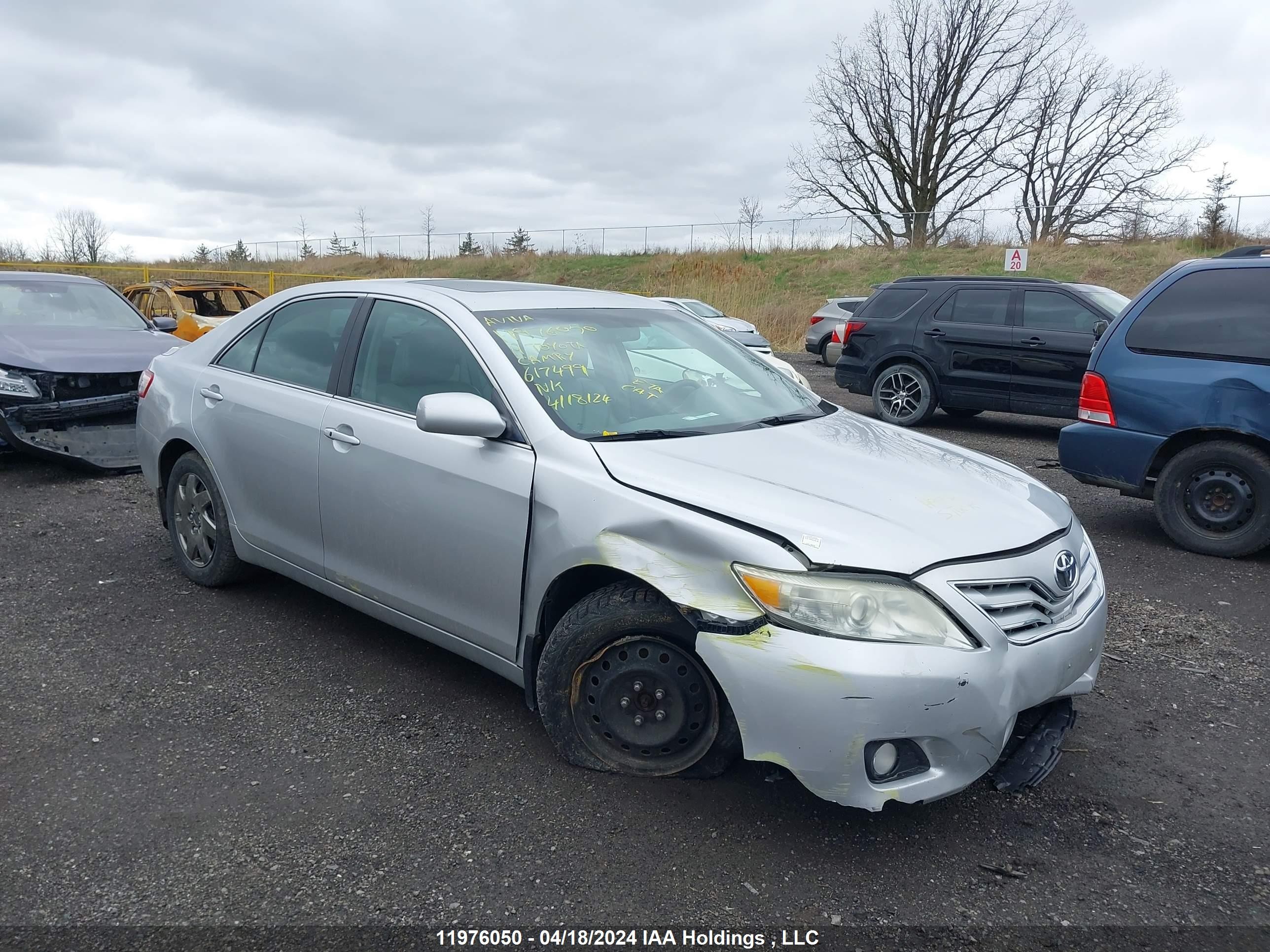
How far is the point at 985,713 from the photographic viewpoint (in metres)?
2.58

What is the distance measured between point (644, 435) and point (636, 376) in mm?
517

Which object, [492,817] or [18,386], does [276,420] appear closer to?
[492,817]

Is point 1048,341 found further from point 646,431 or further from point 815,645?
point 815,645

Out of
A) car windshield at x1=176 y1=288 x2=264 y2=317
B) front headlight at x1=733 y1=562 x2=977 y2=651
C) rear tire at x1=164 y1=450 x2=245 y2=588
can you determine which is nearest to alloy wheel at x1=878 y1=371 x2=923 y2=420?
rear tire at x1=164 y1=450 x2=245 y2=588

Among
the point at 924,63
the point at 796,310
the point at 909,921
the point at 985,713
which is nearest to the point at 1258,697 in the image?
the point at 985,713

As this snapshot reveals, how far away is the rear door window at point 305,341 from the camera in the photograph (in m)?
4.14

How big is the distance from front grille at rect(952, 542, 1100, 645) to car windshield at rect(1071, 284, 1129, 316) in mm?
8242

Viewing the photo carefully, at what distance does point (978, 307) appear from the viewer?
10727 millimetres

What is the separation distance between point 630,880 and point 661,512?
3.32 ft

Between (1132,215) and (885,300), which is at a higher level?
(1132,215)

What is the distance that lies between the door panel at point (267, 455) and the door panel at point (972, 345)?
27.1 feet

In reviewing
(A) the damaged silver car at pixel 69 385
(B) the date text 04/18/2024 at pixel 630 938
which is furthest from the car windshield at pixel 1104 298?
(B) the date text 04/18/2024 at pixel 630 938

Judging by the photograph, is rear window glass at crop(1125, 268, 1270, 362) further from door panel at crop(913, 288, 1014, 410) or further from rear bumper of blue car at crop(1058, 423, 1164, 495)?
door panel at crop(913, 288, 1014, 410)

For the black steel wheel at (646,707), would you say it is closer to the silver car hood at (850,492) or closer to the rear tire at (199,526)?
the silver car hood at (850,492)
